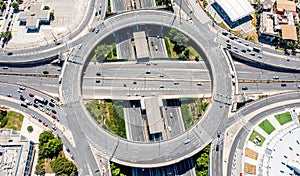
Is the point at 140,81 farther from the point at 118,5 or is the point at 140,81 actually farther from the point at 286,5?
the point at 286,5

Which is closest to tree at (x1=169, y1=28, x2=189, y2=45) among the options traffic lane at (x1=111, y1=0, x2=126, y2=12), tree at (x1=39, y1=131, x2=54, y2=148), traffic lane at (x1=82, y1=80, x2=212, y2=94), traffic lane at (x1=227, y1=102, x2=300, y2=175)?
traffic lane at (x1=82, y1=80, x2=212, y2=94)

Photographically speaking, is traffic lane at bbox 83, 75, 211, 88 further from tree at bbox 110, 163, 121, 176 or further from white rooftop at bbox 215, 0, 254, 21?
white rooftop at bbox 215, 0, 254, 21

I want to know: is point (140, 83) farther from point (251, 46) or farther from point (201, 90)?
point (251, 46)

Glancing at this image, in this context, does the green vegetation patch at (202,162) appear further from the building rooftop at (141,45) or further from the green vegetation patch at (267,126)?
the building rooftop at (141,45)

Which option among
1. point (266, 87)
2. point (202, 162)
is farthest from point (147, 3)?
point (202, 162)

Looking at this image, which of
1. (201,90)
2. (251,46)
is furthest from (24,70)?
(251,46)

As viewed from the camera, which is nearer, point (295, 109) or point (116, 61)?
point (295, 109)
